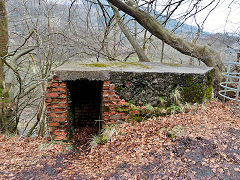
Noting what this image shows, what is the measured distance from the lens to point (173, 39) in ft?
18.3

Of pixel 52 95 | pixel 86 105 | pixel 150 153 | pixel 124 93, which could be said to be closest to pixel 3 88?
pixel 86 105

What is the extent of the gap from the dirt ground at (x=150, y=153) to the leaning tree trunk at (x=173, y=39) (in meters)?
2.26

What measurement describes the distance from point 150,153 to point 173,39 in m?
4.06

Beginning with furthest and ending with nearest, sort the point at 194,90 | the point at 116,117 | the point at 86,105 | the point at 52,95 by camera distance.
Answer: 1. the point at 86,105
2. the point at 194,90
3. the point at 116,117
4. the point at 52,95

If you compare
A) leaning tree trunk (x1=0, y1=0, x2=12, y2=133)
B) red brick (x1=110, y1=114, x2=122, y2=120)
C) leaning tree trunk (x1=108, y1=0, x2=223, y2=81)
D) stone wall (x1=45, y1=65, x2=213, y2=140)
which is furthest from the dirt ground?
leaning tree trunk (x1=108, y1=0, x2=223, y2=81)

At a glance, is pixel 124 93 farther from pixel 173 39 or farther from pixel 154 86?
pixel 173 39

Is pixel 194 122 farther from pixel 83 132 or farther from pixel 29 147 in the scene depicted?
pixel 29 147

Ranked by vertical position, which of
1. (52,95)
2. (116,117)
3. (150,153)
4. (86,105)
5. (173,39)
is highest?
(173,39)

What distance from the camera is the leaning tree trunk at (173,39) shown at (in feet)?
17.5

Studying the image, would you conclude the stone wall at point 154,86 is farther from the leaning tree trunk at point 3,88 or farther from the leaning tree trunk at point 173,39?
the leaning tree trunk at point 3,88

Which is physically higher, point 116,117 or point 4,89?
point 4,89

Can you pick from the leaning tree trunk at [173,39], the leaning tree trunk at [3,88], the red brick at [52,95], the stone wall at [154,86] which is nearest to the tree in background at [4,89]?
the leaning tree trunk at [3,88]

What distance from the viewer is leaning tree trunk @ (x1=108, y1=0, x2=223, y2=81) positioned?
5330 millimetres

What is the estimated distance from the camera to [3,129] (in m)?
A: 5.69
